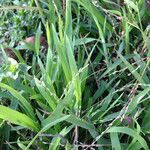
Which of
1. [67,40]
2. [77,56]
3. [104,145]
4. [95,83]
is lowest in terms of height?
[104,145]

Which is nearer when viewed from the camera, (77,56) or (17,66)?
(17,66)

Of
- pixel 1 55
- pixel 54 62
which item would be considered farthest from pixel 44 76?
pixel 1 55

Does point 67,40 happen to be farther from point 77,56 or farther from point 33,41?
point 33,41

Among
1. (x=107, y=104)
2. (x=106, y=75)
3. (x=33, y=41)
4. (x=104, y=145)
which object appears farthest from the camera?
(x=33, y=41)

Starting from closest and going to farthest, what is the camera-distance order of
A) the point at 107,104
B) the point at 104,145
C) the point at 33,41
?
the point at 104,145, the point at 107,104, the point at 33,41

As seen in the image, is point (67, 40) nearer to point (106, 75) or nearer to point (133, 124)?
point (106, 75)

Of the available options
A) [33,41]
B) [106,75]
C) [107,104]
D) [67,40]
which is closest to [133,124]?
[107,104]

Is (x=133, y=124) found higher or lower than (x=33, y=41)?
lower
